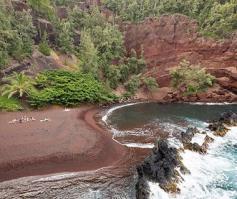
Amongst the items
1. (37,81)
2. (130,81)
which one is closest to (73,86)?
(37,81)

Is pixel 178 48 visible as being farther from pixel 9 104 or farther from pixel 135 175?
pixel 135 175

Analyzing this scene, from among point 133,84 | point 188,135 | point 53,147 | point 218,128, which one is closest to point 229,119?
point 218,128

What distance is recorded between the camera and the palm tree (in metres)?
45.3

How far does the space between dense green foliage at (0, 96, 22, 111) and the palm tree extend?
61 centimetres

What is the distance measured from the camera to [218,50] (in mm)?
63250

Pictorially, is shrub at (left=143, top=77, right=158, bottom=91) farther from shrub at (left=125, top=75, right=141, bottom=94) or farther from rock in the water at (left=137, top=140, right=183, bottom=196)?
rock in the water at (left=137, top=140, right=183, bottom=196)

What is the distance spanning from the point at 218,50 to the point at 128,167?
42.1 meters

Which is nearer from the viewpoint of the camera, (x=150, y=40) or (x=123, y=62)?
(x=123, y=62)

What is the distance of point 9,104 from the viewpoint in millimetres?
43688

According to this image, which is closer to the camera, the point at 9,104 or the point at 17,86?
the point at 9,104

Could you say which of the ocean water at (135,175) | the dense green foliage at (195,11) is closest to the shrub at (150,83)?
the dense green foliage at (195,11)

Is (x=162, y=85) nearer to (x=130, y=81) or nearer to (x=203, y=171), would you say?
(x=130, y=81)

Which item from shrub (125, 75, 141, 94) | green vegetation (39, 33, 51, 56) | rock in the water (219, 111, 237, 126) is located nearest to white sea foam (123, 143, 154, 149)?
rock in the water (219, 111, 237, 126)

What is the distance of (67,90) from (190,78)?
21.2 m
